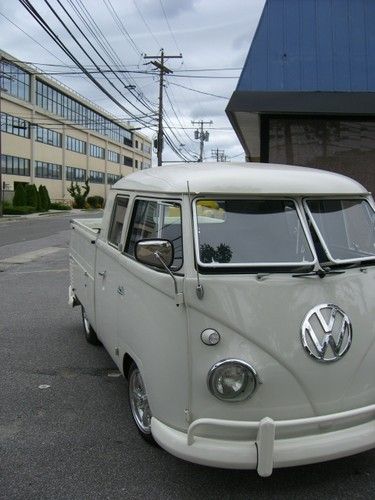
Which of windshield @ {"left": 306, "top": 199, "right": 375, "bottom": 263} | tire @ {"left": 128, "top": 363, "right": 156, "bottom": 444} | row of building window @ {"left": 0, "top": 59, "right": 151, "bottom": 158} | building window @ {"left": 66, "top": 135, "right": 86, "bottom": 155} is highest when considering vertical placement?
row of building window @ {"left": 0, "top": 59, "right": 151, "bottom": 158}

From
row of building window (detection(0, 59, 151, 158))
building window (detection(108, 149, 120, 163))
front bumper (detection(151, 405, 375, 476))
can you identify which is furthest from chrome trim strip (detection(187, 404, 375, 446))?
building window (detection(108, 149, 120, 163))

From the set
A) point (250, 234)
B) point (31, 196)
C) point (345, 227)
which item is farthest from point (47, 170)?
point (250, 234)

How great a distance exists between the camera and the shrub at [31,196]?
5412cm

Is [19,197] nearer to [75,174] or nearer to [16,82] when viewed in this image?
[16,82]

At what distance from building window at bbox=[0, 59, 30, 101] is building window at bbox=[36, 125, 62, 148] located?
4.30m

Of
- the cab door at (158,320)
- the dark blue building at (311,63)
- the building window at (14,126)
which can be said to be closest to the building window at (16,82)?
the building window at (14,126)

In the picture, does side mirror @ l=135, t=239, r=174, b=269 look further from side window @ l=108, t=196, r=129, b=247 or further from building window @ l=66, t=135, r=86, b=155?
building window @ l=66, t=135, r=86, b=155

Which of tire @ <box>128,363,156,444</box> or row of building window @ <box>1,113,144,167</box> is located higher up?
row of building window @ <box>1,113,144,167</box>

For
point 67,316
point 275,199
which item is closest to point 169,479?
point 275,199

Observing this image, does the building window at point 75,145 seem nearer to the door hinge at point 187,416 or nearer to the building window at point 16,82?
the building window at point 16,82

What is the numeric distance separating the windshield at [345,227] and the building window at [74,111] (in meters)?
64.1

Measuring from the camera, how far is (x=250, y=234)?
3566mm

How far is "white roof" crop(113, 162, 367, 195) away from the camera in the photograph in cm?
355

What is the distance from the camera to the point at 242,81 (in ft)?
33.4
